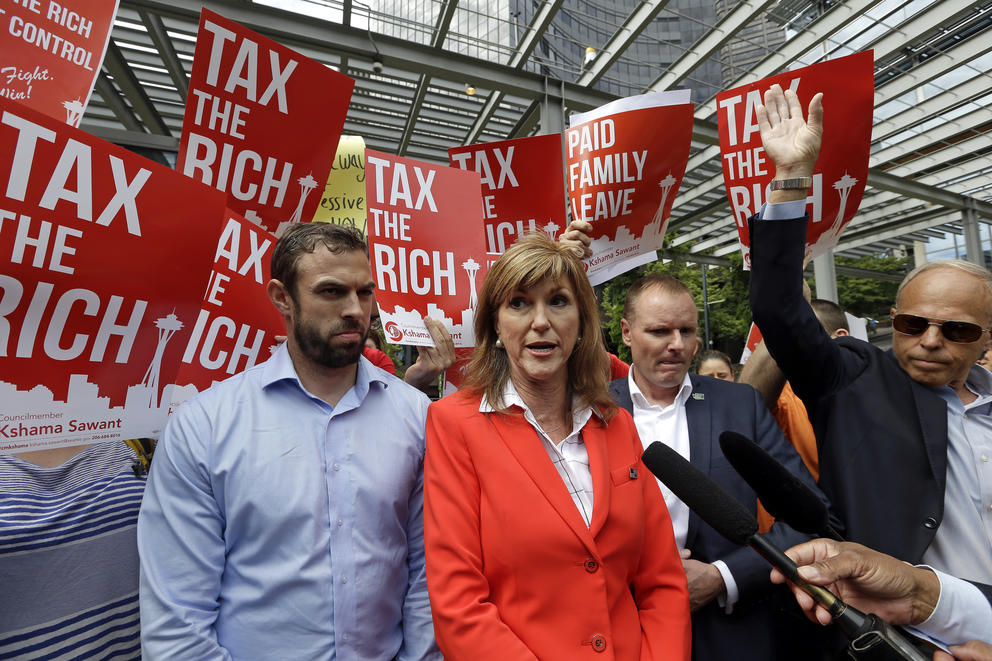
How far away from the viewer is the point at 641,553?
6.22 ft

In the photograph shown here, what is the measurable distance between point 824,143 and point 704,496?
8.82ft

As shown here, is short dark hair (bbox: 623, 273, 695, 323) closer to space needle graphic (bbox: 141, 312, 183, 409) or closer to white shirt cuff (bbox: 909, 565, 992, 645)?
white shirt cuff (bbox: 909, 565, 992, 645)

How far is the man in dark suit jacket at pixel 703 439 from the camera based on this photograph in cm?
215

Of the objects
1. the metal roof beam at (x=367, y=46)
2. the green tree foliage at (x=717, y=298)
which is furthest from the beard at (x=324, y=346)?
the green tree foliage at (x=717, y=298)

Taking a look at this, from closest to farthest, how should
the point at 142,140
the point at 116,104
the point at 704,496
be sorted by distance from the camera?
the point at 704,496 → the point at 142,140 → the point at 116,104

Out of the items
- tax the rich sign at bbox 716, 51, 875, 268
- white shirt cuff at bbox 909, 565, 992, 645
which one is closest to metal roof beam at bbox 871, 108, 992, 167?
tax the rich sign at bbox 716, 51, 875, 268

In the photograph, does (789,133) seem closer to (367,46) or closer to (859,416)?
(859,416)

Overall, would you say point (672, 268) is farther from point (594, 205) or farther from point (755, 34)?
point (594, 205)

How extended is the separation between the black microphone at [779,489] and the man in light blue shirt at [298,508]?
1.16 metres

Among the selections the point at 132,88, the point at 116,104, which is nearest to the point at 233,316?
the point at 132,88

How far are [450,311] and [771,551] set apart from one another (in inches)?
92.7

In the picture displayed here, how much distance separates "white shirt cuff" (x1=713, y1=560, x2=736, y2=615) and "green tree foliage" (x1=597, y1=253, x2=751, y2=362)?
997 centimetres

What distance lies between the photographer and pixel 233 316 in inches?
105

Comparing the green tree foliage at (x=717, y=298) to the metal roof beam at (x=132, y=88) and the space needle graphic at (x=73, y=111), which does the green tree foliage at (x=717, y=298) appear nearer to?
the metal roof beam at (x=132, y=88)
